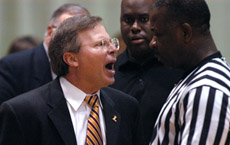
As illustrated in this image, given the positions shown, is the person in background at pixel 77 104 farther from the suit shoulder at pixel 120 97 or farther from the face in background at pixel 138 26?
the face in background at pixel 138 26

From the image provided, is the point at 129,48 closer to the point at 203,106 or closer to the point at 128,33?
the point at 128,33

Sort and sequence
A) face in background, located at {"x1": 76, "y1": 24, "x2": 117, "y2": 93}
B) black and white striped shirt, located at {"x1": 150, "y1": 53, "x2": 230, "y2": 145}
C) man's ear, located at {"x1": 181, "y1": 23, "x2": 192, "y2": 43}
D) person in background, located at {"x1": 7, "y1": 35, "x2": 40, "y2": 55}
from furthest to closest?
1. person in background, located at {"x1": 7, "y1": 35, "x2": 40, "y2": 55}
2. face in background, located at {"x1": 76, "y1": 24, "x2": 117, "y2": 93}
3. man's ear, located at {"x1": 181, "y1": 23, "x2": 192, "y2": 43}
4. black and white striped shirt, located at {"x1": 150, "y1": 53, "x2": 230, "y2": 145}

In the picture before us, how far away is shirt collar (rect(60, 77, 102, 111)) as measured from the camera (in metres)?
3.08

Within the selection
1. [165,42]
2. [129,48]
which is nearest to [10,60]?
[129,48]

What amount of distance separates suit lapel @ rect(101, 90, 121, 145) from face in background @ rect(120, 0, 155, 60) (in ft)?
1.91

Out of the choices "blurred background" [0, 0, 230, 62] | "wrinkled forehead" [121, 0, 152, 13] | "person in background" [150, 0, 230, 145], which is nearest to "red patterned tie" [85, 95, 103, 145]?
"person in background" [150, 0, 230, 145]

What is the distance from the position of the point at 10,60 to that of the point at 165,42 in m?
1.74

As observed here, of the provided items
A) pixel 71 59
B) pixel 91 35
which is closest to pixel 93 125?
pixel 71 59

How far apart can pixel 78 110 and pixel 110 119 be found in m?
0.21

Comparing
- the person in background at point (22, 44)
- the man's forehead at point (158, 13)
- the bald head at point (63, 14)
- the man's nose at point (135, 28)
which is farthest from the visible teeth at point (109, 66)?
the person in background at point (22, 44)

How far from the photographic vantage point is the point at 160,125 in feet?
9.25

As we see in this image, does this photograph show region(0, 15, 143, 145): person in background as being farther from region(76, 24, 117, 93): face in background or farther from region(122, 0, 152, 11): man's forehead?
region(122, 0, 152, 11): man's forehead

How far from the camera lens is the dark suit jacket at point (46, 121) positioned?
9.49ft

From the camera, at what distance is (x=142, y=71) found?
12.3ft
